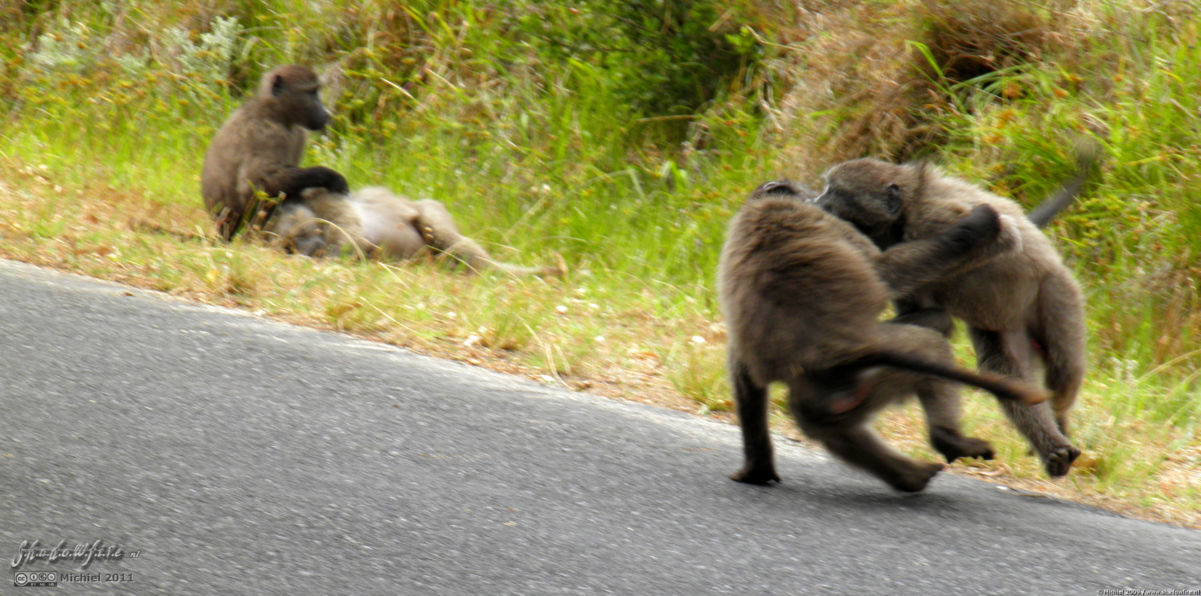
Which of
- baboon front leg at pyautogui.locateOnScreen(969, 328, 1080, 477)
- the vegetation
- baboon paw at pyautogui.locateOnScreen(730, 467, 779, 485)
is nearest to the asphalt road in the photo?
baboon paw at pyautogui.locateOnScreen(730, 467, 779, 485)

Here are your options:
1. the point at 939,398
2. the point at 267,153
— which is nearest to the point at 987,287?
the point at 939,398

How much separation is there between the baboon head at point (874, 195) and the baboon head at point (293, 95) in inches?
188

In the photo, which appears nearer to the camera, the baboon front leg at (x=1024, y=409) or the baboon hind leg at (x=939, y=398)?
the baboon hind leg at (x=939, y=398)

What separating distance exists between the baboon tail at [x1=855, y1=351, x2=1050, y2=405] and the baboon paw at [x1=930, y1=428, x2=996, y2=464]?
0.35m

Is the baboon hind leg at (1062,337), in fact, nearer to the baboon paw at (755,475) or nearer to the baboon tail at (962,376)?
the baboon tail at (962,376)

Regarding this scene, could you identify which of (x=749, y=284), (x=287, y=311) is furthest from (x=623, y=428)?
(x=287, y=311)

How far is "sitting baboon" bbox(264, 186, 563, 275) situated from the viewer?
25.0ft

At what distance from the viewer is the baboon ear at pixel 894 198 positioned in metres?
4.35

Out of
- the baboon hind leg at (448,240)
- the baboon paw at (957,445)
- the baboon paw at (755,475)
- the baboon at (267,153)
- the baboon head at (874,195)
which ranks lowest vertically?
the baboon hind leg at (448,240)

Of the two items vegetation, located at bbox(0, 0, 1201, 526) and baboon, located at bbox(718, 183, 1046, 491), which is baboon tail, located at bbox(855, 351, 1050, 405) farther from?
vegetation, located at bbox(0, 0, 1201, 526)

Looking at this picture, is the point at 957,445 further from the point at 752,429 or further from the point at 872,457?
the point at 752,429

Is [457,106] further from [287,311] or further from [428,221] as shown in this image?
[287,311]

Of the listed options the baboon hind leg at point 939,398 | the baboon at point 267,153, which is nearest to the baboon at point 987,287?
the baboon hind leg at point 939,398

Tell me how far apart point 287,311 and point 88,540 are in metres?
2.93
